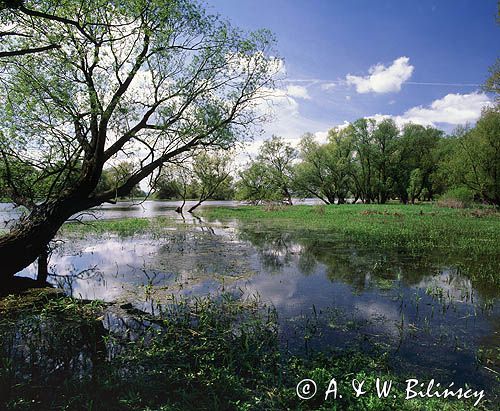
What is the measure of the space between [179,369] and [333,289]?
18.4 feet

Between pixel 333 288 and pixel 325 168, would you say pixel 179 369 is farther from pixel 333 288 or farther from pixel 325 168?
pixel 325 168

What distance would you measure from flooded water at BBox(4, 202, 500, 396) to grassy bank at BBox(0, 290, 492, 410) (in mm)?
645

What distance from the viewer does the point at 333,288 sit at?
9.06 meters

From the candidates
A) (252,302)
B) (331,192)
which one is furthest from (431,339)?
(331,192)

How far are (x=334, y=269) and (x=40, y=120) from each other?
37.5 feet

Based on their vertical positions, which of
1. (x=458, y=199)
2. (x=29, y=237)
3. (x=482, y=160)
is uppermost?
(x=482, y=160)

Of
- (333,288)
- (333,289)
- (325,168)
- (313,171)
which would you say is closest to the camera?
(333,289)

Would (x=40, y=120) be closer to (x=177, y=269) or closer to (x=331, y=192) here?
(x=177, y=269)

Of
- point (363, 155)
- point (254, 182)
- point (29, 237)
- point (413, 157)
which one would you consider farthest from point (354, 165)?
point (29, 237)

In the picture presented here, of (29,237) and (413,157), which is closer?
(29,237)

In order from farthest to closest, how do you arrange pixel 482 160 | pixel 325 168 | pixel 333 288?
pixel 325 168, pixel 482 160, pixel 333 288

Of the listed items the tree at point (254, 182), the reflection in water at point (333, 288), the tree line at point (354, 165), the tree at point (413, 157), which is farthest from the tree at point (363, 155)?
the reflection in water at point (333, 288)

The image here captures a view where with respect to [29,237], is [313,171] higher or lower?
higher

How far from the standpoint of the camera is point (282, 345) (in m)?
5.52
